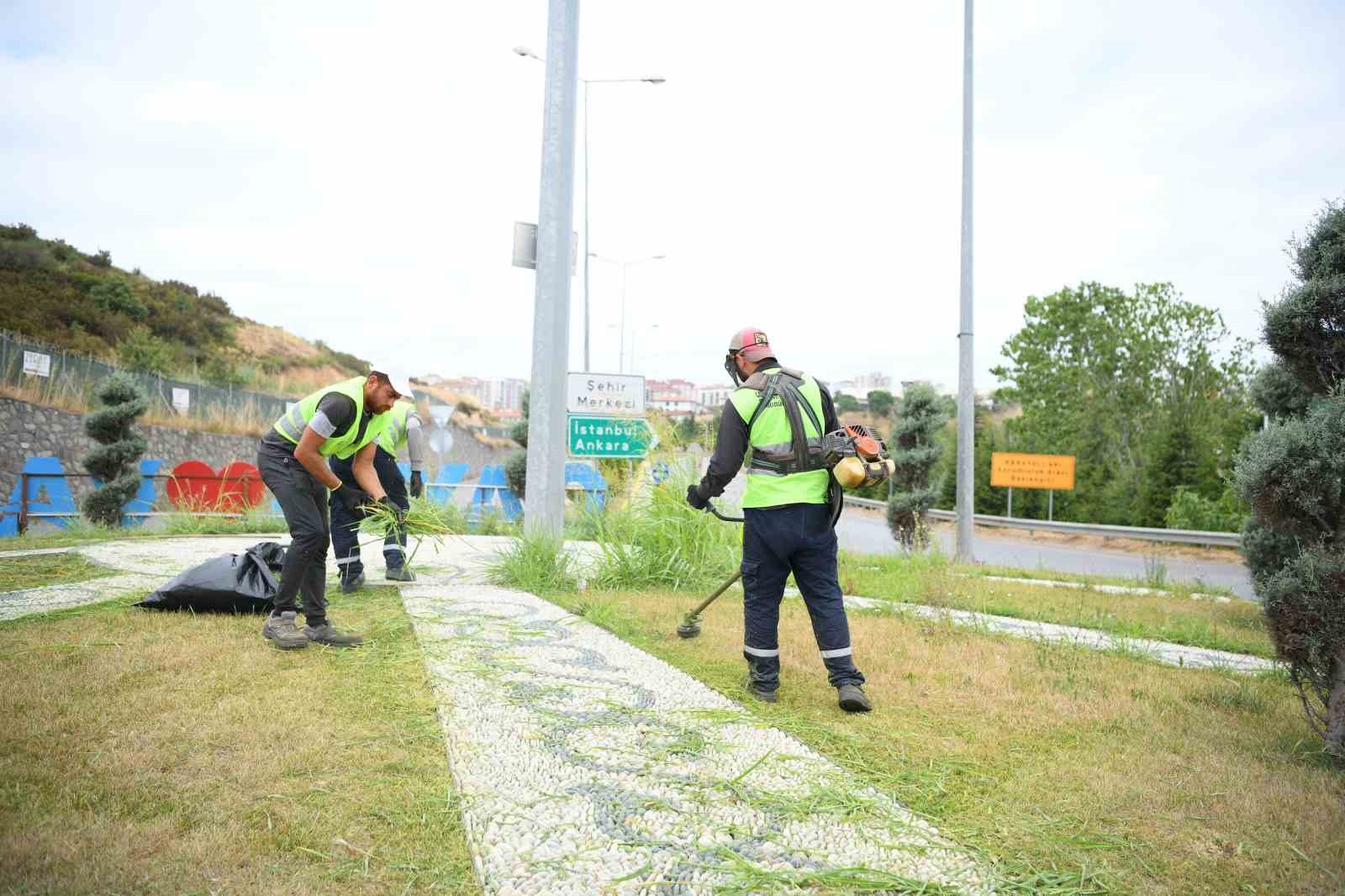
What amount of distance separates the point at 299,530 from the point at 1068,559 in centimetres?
1598

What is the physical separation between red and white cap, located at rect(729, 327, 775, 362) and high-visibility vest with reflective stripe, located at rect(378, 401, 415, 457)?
3913mm

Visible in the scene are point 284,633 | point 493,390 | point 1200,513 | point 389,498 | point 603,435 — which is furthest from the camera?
point 493,390

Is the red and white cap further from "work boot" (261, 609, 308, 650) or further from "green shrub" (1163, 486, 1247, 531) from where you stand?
"green shrub" (1163, 486, 1247, 531)

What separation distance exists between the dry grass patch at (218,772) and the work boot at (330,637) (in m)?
0.24

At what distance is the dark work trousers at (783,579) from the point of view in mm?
4672

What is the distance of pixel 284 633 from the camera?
5.41 m

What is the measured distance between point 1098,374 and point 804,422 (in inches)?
1089

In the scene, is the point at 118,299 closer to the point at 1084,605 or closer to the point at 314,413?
the point at 314,413

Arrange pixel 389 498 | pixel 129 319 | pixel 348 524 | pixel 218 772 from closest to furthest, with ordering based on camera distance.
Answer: pixel 218 772
pixel 348 524
pixel 389 498
pixel 129 319

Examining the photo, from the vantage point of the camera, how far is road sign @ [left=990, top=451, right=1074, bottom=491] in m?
24.8

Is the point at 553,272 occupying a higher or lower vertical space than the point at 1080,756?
higher

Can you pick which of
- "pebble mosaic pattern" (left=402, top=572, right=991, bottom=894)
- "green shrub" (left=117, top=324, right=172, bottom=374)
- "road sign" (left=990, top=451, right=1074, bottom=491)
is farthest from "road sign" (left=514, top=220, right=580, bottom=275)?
"green shrub" (left=117, top=324, right=172, bottom=374)

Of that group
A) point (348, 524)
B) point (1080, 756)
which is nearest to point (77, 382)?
point (348, 524)

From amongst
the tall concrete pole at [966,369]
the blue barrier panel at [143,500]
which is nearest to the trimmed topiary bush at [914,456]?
the tall concrete pole at [966,369]
